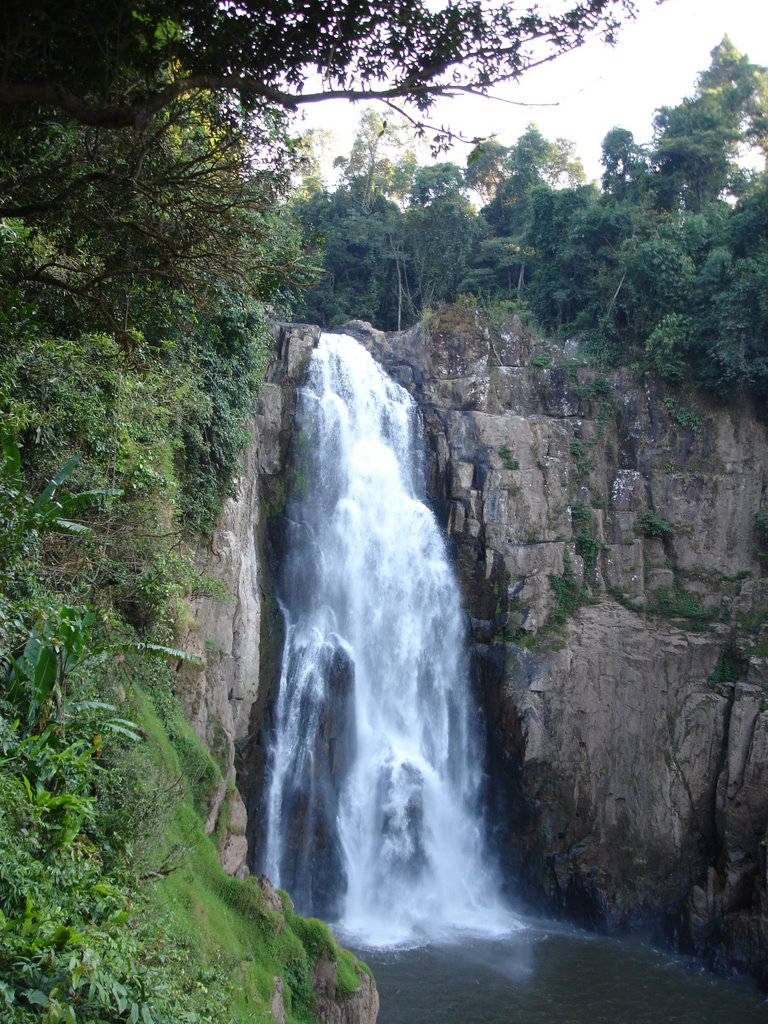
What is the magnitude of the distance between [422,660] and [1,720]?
15776mm

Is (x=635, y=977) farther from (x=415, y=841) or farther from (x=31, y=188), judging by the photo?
(x=31, y=188)

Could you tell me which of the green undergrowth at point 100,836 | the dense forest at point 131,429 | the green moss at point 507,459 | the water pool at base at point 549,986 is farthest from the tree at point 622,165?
the green undergrowth at point 100,836

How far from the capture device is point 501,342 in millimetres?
25547

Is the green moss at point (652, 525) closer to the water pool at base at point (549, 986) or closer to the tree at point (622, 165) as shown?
the water pool at base at point (549, 986)

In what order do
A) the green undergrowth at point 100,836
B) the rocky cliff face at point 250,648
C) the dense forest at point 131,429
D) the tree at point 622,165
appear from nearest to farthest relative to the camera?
1. the green undergrowth at point 100,836
2. the dense forest at point 131,429
3. the rocky cliff face at point 250,648
4. the tree at point 622,165

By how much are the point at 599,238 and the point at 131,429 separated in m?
20.8

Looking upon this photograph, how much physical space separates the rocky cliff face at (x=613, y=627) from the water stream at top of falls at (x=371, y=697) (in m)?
0.84

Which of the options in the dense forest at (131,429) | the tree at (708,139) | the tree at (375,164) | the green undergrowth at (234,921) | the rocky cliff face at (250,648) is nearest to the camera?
the dense forest at (131,429)

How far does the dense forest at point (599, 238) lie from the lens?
939 inches

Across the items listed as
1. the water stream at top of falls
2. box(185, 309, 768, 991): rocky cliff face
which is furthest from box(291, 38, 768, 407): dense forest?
the water stream at top of falls

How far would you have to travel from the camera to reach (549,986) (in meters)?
15.9

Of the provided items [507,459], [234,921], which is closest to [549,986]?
[234,921]

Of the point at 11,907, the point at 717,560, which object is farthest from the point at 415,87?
the point at 717,560

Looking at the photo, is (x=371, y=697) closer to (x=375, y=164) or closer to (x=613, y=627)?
(x=613, y=627)
